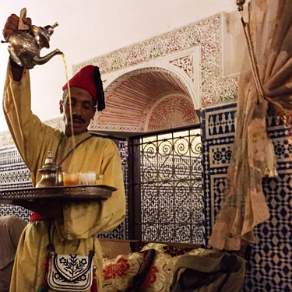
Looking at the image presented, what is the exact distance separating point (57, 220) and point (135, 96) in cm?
213

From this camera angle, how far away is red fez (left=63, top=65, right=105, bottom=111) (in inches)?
87.6

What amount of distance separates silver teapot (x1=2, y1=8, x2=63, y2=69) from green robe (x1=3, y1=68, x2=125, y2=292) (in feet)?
0.37

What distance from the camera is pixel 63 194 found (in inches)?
72.9

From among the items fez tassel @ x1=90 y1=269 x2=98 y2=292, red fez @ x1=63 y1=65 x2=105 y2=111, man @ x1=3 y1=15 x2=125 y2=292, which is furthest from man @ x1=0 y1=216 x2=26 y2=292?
red fez @ x1=63 y1=65 x2=105 y2=111

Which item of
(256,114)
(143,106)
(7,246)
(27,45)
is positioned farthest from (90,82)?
(7,246)

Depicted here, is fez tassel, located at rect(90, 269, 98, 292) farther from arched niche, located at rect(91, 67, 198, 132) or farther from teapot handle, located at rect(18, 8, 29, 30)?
arched niche, located at rect(91, 67, 198, 132)

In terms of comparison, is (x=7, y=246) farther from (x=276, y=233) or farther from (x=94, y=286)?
(x=276, y=233)

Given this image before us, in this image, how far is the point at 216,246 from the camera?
2.74m

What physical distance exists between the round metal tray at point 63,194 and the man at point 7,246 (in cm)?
189

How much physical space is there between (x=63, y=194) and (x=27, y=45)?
0.64m

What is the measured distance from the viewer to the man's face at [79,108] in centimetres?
220

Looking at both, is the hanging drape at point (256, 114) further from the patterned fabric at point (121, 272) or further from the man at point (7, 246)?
the man at point (7, 246)

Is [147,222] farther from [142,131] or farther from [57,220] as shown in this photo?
[57,220]

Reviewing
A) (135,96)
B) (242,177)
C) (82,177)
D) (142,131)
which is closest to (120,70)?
(135,96)
